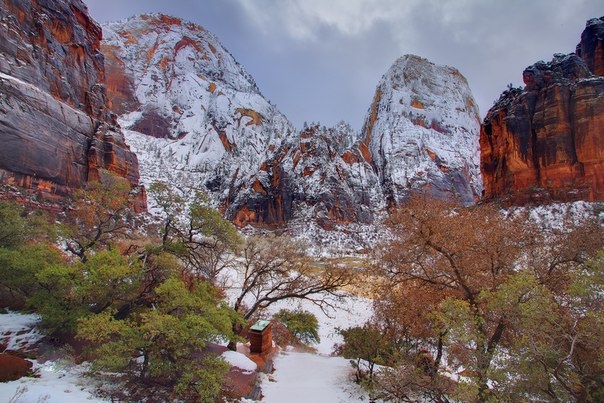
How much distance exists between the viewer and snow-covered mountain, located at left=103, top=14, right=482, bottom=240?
109000 mm

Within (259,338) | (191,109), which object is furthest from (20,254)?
(191,109)

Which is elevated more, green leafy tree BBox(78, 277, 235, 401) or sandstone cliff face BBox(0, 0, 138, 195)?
sandstone cliff face BBox(0, 0, 138, 195)

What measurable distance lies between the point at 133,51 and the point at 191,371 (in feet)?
535

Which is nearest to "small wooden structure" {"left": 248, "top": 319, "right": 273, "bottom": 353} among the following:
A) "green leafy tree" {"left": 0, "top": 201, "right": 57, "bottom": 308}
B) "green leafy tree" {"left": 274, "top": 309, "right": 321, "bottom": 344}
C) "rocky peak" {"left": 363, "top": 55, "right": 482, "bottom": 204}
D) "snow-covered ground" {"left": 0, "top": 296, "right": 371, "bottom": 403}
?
"snow-covered ground" {"left": 0, "top": 296, "right": 371, "bottom": 403}

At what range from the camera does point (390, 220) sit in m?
9.94

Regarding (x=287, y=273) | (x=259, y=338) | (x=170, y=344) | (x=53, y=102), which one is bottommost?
(x=259, y=338)

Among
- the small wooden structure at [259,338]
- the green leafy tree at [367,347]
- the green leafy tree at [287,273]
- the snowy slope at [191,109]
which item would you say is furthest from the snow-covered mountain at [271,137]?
the green leafy tree at [367,347]

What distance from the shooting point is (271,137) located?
472 feet

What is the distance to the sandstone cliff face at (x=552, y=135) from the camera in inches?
1889

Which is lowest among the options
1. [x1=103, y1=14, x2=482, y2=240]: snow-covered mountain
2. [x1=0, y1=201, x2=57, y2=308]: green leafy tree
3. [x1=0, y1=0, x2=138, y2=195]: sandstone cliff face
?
[x1=0, y1=201, x2=57, y2=308]: green leafy tree

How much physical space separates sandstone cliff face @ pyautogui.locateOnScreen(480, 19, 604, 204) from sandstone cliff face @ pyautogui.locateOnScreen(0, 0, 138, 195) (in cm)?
6566

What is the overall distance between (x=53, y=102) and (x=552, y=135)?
7546 cm

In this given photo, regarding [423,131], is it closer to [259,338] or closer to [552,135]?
[552,135]

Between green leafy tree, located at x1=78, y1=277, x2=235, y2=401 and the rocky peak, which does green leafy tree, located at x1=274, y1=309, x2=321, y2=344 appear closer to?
green leafy tree, located at x1=78, y1=277, x2=235, y2=401
